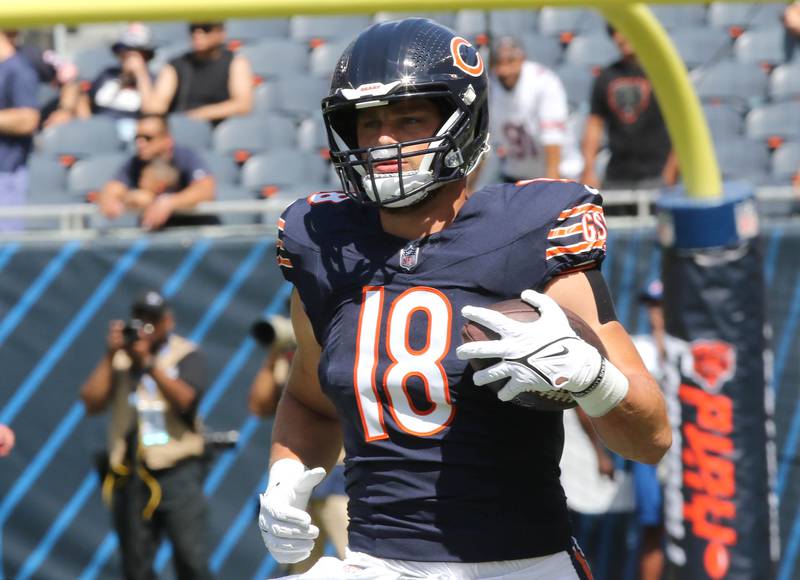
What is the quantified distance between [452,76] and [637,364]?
0.63m

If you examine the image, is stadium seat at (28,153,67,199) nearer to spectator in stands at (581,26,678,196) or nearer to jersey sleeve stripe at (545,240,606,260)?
spectator in stands at (581,26,678,196)

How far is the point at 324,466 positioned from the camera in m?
2.85

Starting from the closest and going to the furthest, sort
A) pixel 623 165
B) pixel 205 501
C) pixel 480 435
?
pixel 480 435 → pixel 205 501 → pixel 623 165

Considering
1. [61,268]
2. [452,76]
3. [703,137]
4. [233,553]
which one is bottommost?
[233,553]

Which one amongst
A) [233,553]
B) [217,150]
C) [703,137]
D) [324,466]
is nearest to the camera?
[324,466]

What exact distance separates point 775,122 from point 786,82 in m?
0.36

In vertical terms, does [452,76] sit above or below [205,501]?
above

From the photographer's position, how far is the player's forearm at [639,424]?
7.72ft

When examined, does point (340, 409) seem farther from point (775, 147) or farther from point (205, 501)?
point (775, 147)

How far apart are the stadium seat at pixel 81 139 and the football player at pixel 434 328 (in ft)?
16.1

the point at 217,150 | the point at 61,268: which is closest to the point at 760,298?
the point at 61,268

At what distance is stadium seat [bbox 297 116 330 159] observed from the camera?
24.5 feet

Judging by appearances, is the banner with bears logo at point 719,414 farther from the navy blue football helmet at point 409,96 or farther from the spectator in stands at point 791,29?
the spectator in stands at point 791,29

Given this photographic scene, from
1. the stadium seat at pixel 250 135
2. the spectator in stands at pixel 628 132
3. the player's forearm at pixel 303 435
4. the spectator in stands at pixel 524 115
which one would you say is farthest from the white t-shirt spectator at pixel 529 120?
the player's forearm at pixel 303 435
